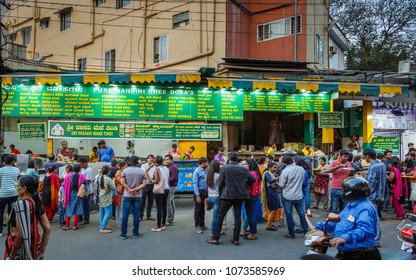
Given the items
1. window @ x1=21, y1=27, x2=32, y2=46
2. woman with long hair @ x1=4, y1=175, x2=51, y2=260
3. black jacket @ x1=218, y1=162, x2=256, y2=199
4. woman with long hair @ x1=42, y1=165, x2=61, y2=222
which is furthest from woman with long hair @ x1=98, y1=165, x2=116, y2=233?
window @ x1=21, y1=27, x2=32, y2=46

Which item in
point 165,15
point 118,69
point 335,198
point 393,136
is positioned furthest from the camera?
point 118,69

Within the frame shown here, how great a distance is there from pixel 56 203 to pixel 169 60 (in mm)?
11355

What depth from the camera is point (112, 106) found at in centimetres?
1150

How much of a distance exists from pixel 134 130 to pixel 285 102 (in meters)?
5.39

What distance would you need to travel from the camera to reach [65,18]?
22.7 m

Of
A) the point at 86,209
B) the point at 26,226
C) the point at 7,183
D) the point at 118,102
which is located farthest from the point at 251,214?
the point at 118,102

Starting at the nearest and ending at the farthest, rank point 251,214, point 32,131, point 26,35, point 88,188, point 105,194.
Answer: point 251,214
point 105,194
point 88,188
point 32,131
point 26,35

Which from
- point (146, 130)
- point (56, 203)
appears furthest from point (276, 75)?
point (56, 203)

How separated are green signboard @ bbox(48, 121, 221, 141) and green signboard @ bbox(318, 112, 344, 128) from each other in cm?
390

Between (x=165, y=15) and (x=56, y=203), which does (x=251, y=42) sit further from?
(x=56, y=203)

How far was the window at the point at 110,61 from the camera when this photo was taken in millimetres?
20234

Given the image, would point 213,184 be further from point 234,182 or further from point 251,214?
point 251,214

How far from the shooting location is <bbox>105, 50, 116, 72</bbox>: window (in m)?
20.2

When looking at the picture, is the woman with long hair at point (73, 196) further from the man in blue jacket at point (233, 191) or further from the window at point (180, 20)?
the window at point (180, 20)
